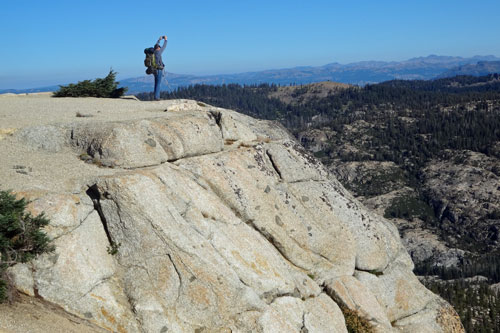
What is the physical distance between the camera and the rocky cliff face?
58.7ft

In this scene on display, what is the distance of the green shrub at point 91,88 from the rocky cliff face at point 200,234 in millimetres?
6336

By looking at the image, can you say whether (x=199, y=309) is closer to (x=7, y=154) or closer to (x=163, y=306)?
(x=163, y=306)

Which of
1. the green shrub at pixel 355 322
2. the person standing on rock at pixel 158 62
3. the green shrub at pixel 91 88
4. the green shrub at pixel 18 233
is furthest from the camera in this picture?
the green shrub at pixel 91 88

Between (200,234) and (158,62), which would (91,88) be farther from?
(200,234)

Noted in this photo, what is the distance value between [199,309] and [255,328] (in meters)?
2.71

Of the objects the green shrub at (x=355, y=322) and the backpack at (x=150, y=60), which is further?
the backpack at (x=150, y=60)

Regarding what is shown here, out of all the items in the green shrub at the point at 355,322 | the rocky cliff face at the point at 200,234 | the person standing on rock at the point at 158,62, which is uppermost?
the person standing on rock at the point at 158,62

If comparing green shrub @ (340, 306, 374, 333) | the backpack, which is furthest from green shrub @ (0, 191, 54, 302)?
the backpack

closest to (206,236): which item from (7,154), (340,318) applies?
(340,318)

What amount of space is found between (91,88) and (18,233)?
23.7 meters

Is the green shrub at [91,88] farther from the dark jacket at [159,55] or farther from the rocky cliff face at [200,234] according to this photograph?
the rocky cliff face at [200,234]

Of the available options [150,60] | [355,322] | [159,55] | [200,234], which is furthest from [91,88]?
[355,322]

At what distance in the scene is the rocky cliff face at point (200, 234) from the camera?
1789cm

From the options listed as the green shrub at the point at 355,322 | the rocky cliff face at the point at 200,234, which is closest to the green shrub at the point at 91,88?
the rocky cliff face at the point at 200,234
